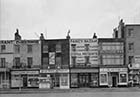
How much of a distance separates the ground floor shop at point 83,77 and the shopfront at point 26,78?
6080 millimetres

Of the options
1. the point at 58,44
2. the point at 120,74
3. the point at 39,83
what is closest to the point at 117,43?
the point at 120,74

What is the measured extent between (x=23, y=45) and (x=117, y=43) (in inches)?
633

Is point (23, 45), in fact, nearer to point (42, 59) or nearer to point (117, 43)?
point (42, 59)

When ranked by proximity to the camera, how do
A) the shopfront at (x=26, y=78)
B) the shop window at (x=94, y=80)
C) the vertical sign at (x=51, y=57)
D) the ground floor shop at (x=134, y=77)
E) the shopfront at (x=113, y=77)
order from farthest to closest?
the vertical sign at (x=51, y=57) → the shopfront at (x=26, y=78) → the shop window at (x=94, y=80) → the shopfront at (x=113, y=77) → the ground floor shop at (x=134, y=77)

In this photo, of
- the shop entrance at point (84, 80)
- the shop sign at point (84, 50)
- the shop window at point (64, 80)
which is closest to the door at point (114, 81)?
the shop sign at point (84, 50)

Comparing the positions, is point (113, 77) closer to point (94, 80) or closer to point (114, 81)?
point (114, 81)

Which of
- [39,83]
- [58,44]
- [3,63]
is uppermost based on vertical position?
[58,44]

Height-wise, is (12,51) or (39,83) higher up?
(12,51)

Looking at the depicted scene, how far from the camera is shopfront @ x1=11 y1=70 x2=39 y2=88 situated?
51500 mm

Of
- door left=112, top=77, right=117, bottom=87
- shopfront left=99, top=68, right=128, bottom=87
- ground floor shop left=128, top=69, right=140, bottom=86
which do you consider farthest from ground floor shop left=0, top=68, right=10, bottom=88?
ground floor shop left=128, top=69, right=140, bottom=86

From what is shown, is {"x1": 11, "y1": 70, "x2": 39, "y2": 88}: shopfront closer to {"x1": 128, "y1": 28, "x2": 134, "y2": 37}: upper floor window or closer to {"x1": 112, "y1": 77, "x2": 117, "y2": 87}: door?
{"x1": 112, "y1": 77, "x2": 117, "y2": 87}: door

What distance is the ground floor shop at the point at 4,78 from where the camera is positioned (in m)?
50.9

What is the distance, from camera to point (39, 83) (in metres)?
50.2

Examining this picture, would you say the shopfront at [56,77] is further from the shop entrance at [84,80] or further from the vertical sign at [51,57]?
the shop entrance at [84,80]
